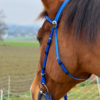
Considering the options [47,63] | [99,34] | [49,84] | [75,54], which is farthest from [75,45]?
[49,84]

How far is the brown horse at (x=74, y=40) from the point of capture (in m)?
0.81

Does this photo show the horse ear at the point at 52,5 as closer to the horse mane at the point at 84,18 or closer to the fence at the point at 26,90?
the horse mane at the point at 84,18

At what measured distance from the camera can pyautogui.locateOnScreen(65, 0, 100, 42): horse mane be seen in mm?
804

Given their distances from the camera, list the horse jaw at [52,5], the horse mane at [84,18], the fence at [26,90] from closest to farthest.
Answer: the horse mane at [84,18] → the horse jaw at [52,5] → the fence at [26,90]

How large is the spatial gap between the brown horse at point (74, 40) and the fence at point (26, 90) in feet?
6.50

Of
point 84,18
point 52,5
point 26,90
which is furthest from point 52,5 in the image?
point 26,90

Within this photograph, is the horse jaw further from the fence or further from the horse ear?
the fence

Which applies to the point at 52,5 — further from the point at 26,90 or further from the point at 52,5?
the point at 26,90

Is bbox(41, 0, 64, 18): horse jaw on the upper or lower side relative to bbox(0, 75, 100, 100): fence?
upper

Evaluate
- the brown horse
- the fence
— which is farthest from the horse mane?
the fence

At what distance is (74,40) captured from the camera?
0.87 m

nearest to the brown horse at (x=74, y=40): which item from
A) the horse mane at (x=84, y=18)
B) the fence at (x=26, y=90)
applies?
the horse mane at (x=84, y=18)

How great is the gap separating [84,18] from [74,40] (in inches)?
6.1

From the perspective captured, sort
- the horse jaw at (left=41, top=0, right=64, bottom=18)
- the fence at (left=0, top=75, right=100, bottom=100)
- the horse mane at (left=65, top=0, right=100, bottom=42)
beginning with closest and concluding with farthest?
the horse mane at (left=65, top=0, right=100, bottom=42), the horse jaw at (left=41, top=0, right=64, bottom=18), the fence at (left=0, top=75, right=100, bottom=100)
